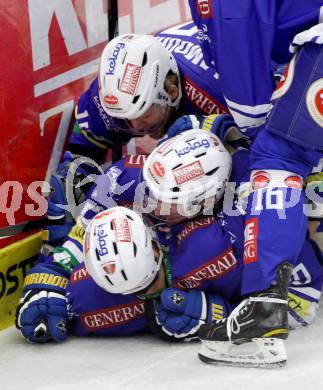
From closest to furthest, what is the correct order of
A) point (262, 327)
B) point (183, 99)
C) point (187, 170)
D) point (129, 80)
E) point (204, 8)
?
1. point (262, 327)
2. point (204, 8)
3. point (187, 170)
4. point (129, 80)
5. point (183, 99)

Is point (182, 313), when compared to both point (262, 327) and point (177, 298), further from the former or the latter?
point (262, 327)

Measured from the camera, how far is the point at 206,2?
2.55 m

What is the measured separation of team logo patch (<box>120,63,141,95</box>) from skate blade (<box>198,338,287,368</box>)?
98 centimetres

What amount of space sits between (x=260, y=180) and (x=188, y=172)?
0.33 m

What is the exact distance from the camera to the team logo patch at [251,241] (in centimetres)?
233

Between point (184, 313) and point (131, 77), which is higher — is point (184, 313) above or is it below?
below

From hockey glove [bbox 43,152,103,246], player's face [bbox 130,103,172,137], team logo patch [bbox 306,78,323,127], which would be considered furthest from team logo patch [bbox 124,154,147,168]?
team logo patch [bbox 306,78,323,127]

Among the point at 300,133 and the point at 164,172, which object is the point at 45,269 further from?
the point at 300,133

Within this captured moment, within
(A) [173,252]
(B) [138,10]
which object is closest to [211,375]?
(A) [173,252]

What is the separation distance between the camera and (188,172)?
8.80 ft

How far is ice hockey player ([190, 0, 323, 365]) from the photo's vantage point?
2.31 m

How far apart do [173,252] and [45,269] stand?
425 mm

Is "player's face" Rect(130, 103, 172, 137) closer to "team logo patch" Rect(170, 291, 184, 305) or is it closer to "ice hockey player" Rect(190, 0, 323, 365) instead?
"ice hockey player" Rect(190, 0, 323, 365)

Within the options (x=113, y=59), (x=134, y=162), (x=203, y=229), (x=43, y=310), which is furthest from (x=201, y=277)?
(x=113, y=59)
